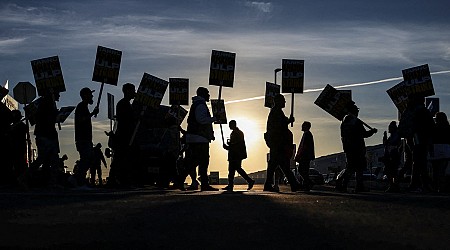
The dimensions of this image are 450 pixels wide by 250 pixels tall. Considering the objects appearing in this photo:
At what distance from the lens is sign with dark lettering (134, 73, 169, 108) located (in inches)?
989

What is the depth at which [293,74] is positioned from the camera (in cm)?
2442

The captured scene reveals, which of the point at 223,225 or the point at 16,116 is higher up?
the point at 16,116

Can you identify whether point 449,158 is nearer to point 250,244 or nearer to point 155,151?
point 155,151

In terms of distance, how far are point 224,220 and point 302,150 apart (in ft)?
44.0

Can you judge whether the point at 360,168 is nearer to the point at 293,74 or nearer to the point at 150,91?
the point at 293,74

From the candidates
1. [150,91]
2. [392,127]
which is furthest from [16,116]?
[392,127]

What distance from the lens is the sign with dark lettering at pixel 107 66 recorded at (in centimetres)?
2283

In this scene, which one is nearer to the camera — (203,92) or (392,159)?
(203,92)

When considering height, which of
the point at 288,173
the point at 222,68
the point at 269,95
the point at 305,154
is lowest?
the point at 288,173

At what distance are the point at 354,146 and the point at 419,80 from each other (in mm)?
6135

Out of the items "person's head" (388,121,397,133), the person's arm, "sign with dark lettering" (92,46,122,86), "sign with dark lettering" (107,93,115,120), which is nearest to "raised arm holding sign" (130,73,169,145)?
"sign with dark lettering" (92,46,122,86)

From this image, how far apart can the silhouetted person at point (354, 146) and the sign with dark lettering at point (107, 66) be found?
6.71 meters

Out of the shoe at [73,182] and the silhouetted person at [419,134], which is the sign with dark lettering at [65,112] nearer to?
the shoe at [73,182]

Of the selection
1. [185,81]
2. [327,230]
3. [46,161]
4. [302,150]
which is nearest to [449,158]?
[302,150]
